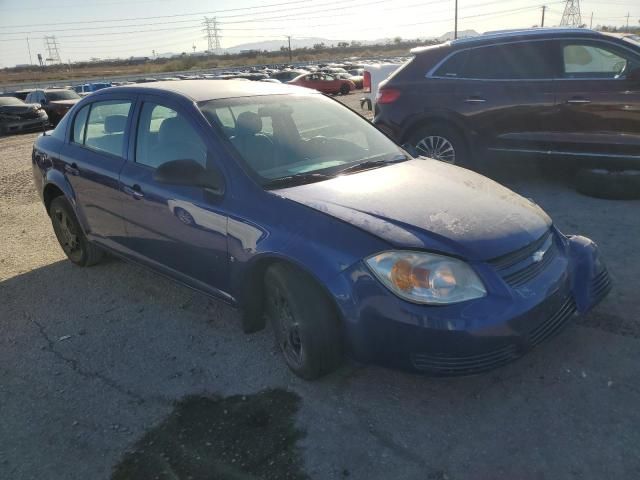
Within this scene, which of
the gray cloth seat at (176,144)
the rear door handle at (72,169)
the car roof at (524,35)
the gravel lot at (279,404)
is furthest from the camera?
the car roof at (524,35)

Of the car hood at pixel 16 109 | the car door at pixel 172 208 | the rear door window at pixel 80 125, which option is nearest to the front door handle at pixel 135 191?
the car door at pixel 172 208

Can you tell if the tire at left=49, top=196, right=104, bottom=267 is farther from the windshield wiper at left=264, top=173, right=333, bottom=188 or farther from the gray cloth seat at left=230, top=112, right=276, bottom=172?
the windshield wiper at left=264, top=173, right=333, bottom=188

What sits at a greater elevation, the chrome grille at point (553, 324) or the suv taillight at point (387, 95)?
the suv taillight at point (387, 95)

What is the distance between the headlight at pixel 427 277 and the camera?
8.46ft

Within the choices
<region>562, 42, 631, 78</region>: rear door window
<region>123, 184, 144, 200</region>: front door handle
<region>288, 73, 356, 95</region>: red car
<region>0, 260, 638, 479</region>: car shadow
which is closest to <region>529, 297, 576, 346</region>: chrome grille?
<region>0, 260, 638, 479</region>: car shadow

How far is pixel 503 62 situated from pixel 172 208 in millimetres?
4729

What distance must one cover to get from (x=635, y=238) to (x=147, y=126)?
412 centimetres

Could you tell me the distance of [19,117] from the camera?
19.7 metres

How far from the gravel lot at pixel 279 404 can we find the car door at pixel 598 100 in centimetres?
234

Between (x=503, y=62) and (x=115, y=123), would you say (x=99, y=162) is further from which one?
(x=503, y=62)

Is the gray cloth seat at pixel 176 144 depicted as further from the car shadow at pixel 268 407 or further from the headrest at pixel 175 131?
the car shadow at pixel 268 407

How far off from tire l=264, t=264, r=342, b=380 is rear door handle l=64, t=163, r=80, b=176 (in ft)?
7.43

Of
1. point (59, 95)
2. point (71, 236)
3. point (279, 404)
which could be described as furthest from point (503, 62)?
point (59, 95)

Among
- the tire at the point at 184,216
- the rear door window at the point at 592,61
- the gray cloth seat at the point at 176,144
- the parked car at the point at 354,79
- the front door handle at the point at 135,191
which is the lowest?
the parked car at the point at 354,79
